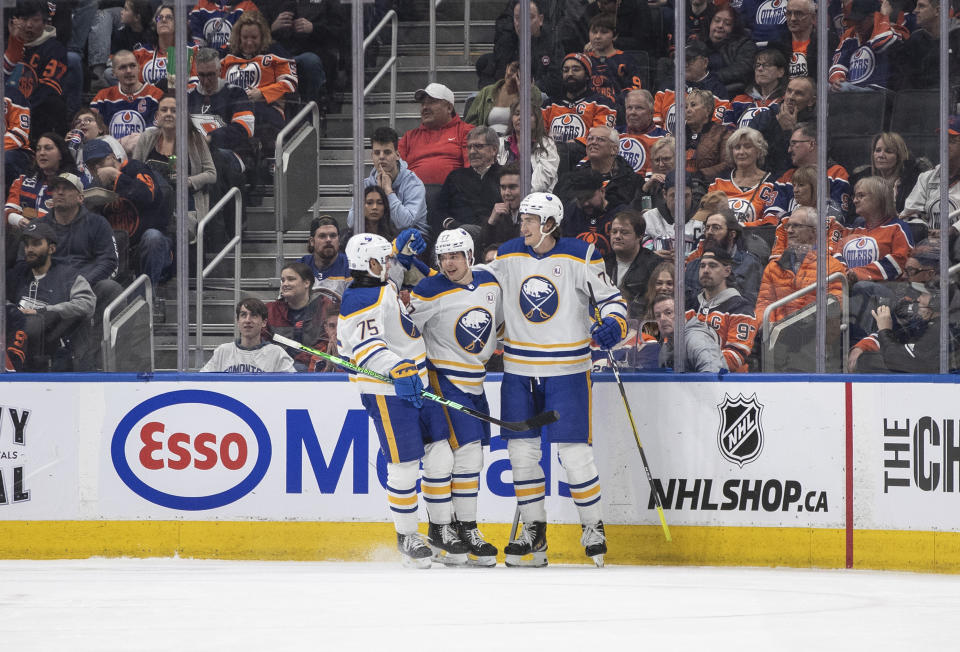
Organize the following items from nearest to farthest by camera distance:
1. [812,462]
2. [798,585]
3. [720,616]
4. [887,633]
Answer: [887,633] → [720,616] → [798,585] → [812,462]

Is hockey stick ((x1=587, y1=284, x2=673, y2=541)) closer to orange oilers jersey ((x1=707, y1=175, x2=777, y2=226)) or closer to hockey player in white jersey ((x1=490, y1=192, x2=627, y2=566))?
hockey player in white jersey ((x1=490, y1=192, x2=627, y2=566))

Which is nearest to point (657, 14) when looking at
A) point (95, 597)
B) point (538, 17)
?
point (538, 17)

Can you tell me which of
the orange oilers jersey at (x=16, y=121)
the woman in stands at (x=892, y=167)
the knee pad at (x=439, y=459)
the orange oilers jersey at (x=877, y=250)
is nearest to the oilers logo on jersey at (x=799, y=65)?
the woman in stands at (x=892, y=167)

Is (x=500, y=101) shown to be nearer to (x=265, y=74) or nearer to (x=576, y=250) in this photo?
(x=576, y=250)

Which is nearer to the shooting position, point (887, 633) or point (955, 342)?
point (887, 633)

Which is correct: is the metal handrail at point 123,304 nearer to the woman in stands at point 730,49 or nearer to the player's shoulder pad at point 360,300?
the player's shoulder pad at point 360,300

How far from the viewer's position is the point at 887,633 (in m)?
3.73

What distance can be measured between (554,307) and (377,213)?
1.01 meters

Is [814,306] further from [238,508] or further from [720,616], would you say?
[238,508]

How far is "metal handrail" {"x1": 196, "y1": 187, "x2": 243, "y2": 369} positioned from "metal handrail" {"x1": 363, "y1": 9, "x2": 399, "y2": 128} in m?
0.80

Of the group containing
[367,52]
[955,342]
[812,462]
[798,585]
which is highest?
[367,52]

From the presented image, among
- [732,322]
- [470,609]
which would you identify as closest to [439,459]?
[470,609]

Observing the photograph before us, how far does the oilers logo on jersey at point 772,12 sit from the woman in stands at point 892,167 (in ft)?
2.38

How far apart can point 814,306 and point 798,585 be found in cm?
137
